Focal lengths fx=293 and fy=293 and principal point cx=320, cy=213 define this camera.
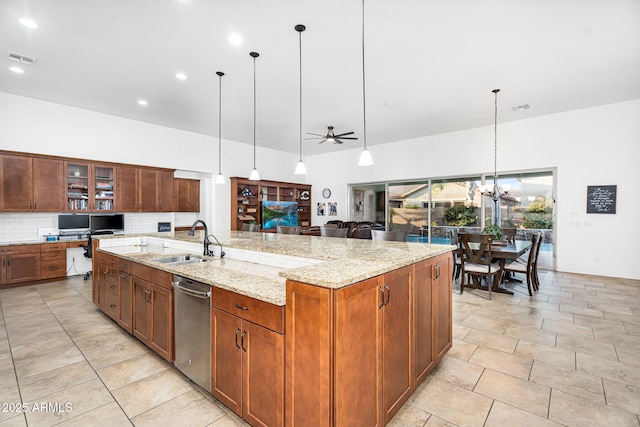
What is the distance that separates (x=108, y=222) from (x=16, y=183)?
144 centimetres

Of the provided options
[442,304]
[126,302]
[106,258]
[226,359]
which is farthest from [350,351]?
[106,258]

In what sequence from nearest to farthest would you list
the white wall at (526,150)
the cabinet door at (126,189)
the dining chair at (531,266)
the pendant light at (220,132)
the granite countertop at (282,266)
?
the granite countertop at (282,266), the dining chair at (531,266), the pendant light at (220,132), the white wall at (526,150), the cabinet door at (126,189)

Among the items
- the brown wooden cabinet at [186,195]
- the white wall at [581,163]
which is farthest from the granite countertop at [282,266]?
the white wall at [581,163]

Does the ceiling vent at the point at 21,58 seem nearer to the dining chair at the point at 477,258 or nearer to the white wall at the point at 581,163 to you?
the dining chair at the point at 477,258

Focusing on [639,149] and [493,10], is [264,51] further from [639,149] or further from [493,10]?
[639,149]

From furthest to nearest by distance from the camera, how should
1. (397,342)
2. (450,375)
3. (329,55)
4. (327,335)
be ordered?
(329,55) < (450,375) < (397,342) < (327,335)

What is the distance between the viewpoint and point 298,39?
3408 millimetres

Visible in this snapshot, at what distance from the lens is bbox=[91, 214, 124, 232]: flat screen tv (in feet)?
18.5

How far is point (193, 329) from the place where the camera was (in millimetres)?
2068

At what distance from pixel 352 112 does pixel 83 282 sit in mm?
5896

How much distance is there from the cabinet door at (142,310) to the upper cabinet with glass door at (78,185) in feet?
12.9

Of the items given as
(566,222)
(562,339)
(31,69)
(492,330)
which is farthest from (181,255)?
(566,222)

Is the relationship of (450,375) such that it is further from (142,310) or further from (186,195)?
(186,195)

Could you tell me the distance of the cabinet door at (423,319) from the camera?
78.2 inches
